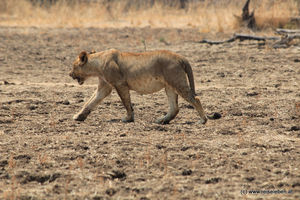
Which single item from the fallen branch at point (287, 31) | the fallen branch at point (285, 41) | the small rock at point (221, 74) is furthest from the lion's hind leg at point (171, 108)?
the fallen branch at point (287, 31)

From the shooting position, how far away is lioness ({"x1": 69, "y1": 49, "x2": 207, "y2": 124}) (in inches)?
307

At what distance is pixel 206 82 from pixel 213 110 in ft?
8.36

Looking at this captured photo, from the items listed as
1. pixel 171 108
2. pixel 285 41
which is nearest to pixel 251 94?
pixel 171 108

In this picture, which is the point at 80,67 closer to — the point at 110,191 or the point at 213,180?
the point at 110,191

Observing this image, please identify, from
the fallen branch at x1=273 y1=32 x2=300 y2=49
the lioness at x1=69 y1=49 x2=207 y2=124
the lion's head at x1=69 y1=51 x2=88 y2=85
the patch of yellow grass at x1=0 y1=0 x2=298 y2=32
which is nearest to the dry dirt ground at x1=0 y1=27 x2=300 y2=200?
the lioness at x1=69 y1=49 x2=207 y2=124

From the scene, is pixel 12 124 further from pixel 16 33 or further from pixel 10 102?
pixel 16 33

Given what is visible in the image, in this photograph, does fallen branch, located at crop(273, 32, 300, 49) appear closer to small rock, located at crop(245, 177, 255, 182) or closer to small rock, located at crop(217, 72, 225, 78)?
small rock, located at crop(217, 72, 225, 78)

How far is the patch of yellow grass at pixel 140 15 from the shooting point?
757 inches

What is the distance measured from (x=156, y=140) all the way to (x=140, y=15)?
1819 cm

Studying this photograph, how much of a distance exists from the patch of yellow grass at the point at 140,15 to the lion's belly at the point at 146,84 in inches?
435

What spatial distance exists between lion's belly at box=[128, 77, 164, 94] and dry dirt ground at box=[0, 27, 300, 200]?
53cm

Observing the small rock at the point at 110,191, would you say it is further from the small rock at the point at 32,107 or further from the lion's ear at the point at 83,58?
the small rock at the point at 32,107

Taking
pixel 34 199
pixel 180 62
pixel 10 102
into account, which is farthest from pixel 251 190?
pixel 10 102

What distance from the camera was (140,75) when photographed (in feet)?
26.3
